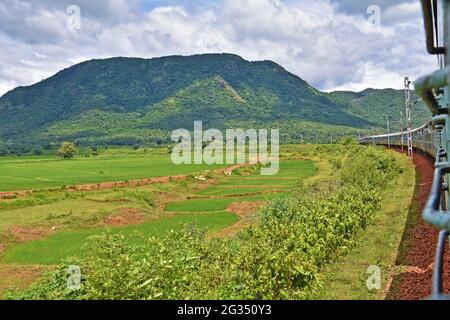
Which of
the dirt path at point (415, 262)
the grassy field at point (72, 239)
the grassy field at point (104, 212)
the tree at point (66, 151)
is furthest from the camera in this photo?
the tree at point (66, 151)

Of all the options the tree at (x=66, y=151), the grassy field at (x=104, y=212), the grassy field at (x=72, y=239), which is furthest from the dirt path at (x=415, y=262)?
the tree at (x=66, y=151)

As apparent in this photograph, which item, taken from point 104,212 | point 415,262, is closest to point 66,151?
point 104,212

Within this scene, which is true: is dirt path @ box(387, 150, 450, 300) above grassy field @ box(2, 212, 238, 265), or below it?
above

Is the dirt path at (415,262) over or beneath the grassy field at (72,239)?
over

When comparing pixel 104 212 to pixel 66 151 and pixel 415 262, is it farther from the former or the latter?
pixel 66 151

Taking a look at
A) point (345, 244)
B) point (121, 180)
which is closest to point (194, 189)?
point (121, 180)

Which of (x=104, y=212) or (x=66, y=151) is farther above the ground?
(x=66, y=151)

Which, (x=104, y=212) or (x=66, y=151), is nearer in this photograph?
(x=104, y=212)

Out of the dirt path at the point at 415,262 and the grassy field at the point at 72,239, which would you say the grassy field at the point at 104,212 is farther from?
the dirt path at the point at 415,262

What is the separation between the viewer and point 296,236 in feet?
46.4

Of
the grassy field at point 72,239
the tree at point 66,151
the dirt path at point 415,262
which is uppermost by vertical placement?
the tree at point 66,151

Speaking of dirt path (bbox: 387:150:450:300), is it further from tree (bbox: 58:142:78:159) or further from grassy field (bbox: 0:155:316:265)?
tree (bbox: 58:142:78:159)

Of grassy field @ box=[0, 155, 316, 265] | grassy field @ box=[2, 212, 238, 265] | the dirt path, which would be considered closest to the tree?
grassy field @ box=[0, 155, 316, 265]
